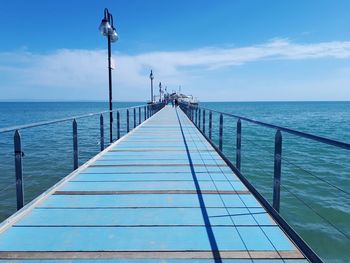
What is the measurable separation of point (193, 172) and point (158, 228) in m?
2.01

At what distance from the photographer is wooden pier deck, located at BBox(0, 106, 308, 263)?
2367 mm

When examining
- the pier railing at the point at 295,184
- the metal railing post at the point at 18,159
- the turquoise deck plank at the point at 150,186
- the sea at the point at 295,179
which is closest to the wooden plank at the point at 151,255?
the pier railing at the point at 295,184

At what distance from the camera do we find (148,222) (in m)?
2.92

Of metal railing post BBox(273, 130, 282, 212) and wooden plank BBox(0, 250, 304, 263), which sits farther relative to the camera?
metal railing post BBox(273, 130, 282, 212)

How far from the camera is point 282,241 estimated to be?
2541 mm

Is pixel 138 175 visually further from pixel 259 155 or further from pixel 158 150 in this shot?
pixel 259 155

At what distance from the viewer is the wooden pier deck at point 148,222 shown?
7.77ft

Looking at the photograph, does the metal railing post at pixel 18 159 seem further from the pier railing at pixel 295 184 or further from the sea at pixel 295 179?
the pier railing at pixel 295 184

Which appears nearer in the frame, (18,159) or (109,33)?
(18,159)

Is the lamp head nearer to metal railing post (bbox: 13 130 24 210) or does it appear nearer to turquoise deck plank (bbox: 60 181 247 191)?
turquoise deck plank (bbox: 60 181 247 191)

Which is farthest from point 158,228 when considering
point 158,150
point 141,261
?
point 158,150

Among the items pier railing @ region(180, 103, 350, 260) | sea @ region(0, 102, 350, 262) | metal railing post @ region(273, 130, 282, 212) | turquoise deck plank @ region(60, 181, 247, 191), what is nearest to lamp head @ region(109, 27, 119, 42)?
sea @ region(0, 102, 350, 262)

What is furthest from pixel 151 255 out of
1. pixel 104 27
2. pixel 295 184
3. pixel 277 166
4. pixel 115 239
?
pixel 295 184

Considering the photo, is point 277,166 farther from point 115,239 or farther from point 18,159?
point 18,159
